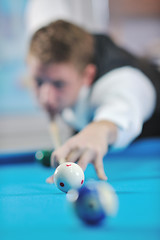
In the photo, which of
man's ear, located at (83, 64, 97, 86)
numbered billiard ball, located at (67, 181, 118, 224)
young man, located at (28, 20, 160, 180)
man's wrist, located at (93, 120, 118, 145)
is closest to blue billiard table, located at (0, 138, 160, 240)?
numbered billiard ball, located at (67, 181, 118, 224)

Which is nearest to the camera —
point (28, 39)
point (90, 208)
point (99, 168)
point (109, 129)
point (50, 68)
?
point (90, 208)

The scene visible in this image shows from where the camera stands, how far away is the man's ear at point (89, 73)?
6.17 ft

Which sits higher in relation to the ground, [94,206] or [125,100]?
[94,206]

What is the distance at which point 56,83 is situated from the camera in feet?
5.72

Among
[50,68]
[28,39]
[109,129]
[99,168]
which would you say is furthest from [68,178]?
[28,39]

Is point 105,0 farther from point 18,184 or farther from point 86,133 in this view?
point 18,184

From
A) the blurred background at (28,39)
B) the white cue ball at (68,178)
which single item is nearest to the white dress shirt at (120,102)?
the white cue ball at (68,178)

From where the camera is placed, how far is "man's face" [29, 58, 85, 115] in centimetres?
171

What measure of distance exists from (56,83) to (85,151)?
2.94 ft

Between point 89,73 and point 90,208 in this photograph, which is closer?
point 90,208

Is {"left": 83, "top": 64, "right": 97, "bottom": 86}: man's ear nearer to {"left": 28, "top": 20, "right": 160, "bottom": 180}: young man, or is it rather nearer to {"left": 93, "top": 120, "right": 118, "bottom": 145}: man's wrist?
{"left": 28, "top": 20, "right": 160, "bottom": 180}: young man

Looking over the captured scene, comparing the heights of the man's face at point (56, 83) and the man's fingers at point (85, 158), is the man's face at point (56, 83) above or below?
below

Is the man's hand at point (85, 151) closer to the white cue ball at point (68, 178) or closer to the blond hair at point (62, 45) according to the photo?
the white cue ball at point (68, 178)

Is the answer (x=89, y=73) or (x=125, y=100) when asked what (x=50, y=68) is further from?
(x=125, y=100)
